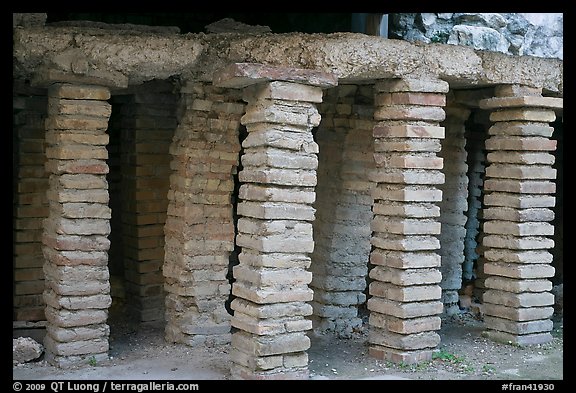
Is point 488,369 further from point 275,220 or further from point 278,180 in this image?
point 278,180

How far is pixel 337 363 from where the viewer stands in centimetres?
877

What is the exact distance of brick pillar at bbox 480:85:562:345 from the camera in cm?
952

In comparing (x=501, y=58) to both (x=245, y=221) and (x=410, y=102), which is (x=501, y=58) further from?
(x=245, y=221)

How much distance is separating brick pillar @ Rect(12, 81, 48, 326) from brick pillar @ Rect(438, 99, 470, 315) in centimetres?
538

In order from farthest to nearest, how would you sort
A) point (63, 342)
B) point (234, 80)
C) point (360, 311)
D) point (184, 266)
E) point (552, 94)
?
point (360, 311) < point (552, 94) < point (184, 266) < point (63, 342) < point (234, 80)

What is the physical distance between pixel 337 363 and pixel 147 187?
3470 mm

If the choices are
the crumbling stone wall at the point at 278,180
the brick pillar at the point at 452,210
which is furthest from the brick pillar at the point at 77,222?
the brick pillar at the point at 452,210

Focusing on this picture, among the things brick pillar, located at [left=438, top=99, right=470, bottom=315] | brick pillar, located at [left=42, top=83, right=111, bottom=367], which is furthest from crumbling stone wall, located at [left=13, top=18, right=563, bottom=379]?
brick pillar, located at [left=438, top=99, right=470, bottom=315]

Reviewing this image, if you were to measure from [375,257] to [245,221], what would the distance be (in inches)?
65.3

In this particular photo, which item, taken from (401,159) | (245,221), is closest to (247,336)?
(245,221)

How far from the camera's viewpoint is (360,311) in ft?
37.9

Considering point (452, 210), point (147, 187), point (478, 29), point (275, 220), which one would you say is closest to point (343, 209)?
point (452, 210)

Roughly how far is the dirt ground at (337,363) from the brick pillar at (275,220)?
57cm

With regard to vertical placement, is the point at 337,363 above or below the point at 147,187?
below
